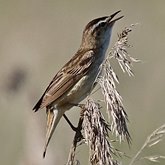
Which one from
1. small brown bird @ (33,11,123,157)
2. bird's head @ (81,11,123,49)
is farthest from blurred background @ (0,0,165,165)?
bird's head @ (81,11,123,49)

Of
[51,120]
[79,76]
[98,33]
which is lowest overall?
[51,120]

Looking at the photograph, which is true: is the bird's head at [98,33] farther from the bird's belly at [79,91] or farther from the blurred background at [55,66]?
the blurred background at [55,66]

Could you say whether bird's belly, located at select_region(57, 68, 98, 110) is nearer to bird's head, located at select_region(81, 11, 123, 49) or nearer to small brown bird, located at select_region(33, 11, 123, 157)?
small brown bird, located at select_region(33, 11, 123, 157)

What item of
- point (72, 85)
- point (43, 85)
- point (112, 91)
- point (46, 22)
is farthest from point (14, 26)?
point (112, 91)

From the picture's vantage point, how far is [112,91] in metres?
4.18

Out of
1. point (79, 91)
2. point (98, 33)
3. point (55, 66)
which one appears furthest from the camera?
point (55, 66)

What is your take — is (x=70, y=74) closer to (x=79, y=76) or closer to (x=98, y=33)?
(x=79, y=76)

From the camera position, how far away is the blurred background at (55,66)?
6.51 metres

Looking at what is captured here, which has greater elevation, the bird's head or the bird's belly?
the bird's head

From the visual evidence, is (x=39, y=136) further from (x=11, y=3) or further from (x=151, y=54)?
(x=11, y=3)

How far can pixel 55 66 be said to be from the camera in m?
10.8

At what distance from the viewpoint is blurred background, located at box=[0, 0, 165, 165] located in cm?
651

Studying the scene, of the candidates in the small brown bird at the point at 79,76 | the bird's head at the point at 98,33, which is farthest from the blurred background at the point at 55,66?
the bird's head at the point at 98,33

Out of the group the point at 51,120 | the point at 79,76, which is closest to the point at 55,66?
the point at 79,76
